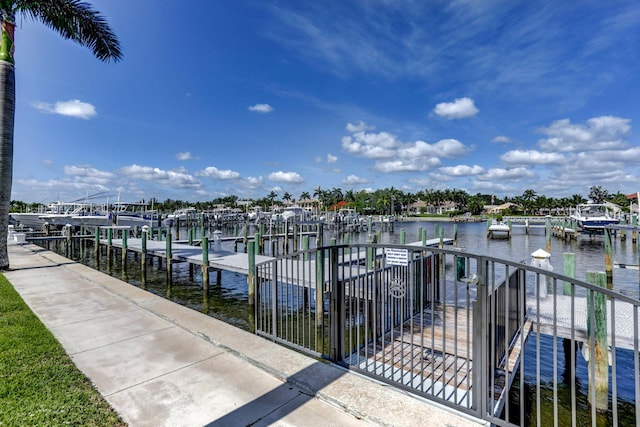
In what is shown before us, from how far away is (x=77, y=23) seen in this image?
1269 centimetres

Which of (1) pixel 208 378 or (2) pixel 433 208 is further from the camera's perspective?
(2) pixel 433 208

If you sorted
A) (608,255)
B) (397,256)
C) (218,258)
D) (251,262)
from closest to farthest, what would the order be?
(397,256), (251,262), (218,258), (608,255)

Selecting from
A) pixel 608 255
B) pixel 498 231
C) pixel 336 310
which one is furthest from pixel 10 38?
pixel 498 231

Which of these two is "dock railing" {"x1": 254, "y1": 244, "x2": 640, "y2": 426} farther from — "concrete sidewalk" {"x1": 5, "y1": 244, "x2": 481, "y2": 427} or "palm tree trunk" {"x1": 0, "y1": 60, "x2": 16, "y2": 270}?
"palm tree trunk" {"x1": 0, "y1": 60, "x2": 16, "y2": 270}

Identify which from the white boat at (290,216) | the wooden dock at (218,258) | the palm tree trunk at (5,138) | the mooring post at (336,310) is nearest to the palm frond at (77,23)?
the palm tree trunk at (5,138)

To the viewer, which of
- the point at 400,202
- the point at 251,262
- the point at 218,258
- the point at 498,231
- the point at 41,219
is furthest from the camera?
the point at 400,202

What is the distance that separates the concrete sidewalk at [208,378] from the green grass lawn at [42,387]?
6.2 inches

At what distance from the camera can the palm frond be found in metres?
11.8

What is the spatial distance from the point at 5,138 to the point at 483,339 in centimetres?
1524

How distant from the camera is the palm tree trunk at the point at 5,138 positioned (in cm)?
1133

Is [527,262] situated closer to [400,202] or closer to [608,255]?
[608,255]

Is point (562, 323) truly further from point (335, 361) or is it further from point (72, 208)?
point (72, 208)

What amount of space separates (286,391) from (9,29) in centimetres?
1529

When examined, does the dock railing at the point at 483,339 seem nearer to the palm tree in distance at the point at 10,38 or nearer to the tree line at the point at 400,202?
the palm tree in distance at the point at 10,38
